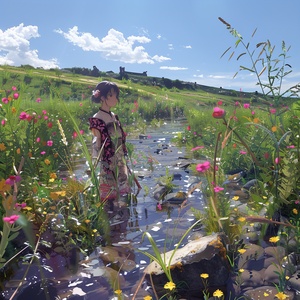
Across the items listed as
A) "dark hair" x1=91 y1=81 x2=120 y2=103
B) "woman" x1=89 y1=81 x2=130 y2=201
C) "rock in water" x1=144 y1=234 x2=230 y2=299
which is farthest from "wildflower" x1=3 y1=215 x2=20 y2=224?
"dark hair" x1=91 y1=81 x2=120 y2=103

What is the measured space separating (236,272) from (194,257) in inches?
14.7

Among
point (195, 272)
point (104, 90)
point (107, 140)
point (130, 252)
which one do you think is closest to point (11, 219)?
point (195, 272)

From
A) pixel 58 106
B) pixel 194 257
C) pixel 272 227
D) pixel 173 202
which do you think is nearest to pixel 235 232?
pixel 272 227

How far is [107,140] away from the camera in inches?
209

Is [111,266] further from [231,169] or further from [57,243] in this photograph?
[231,169]

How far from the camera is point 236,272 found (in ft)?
10.6

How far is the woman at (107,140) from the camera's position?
5266mm

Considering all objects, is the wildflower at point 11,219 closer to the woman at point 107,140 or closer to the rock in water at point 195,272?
the rock in water at point 195,272

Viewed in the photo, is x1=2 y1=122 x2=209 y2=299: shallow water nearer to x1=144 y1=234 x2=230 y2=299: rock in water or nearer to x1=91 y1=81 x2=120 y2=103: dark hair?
x1=144 y1=234 x2=230 y2=299: rock in water

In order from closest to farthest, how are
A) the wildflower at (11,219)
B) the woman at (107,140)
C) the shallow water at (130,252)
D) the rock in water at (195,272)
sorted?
the wildflower at (11,219)
the rock in water at (195,272)
the shallow water at (130,252)
the woman at (107,140)

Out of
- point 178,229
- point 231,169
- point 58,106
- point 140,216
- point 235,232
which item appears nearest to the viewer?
point 235,232

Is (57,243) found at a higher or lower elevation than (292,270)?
lower

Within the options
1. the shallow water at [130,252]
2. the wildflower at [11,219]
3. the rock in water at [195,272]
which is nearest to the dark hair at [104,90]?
the shallow water at [130,252]

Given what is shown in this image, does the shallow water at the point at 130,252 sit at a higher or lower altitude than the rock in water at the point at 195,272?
lower
